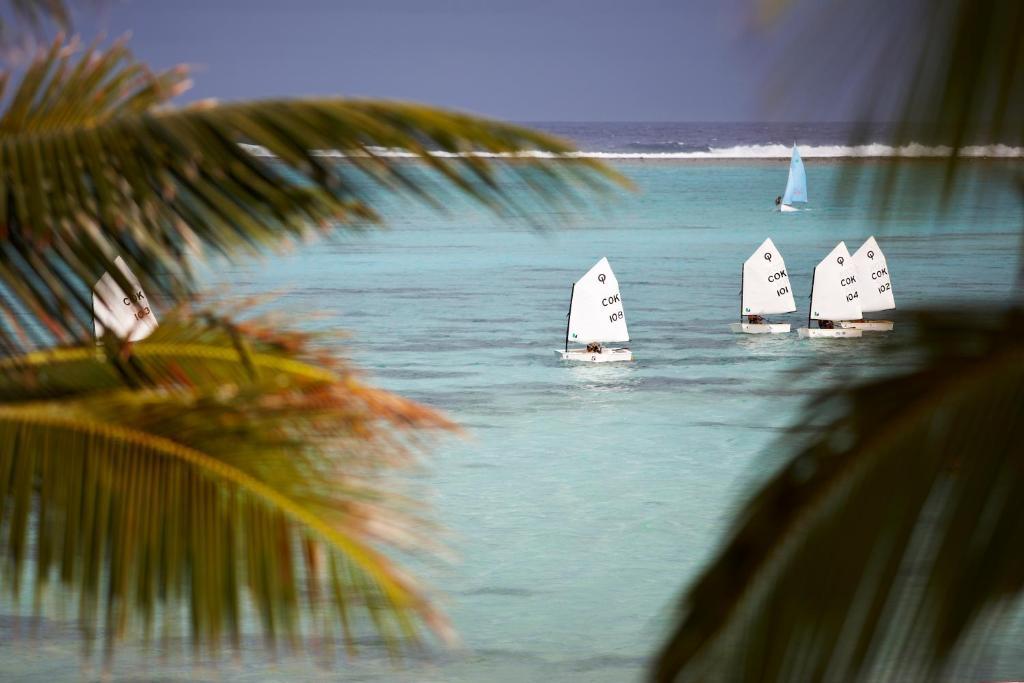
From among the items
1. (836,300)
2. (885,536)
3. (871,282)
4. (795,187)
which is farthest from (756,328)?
(795,187)

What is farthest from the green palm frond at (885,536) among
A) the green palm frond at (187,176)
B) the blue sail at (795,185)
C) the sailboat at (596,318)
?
the blue sail at (795,185)

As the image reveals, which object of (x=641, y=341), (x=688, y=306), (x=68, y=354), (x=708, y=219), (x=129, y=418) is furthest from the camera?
(x=708, y=219)

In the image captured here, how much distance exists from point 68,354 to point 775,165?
8432 cm

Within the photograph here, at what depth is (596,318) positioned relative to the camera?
23.5 metres

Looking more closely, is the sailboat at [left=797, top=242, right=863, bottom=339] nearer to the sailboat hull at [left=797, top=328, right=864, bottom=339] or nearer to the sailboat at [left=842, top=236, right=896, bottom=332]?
the sailboat hull at [left=797, top=328, right=864, bottom=339]

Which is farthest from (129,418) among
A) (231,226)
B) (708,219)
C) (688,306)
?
(708,219)

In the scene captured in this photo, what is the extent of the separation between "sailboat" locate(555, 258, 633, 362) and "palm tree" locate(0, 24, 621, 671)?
1950 cm

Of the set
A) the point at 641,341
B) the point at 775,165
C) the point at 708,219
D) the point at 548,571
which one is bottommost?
the point at 548,571

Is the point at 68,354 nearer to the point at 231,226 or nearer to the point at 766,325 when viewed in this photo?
the point at 231,226

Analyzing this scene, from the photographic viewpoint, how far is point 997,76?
87 centimetres

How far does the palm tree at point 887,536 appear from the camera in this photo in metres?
1.22

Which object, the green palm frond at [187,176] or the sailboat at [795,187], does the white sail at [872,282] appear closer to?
the green palm frond at [187,176]

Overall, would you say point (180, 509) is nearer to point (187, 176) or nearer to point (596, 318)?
point (187, 176)

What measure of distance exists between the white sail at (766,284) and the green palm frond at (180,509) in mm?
23407
